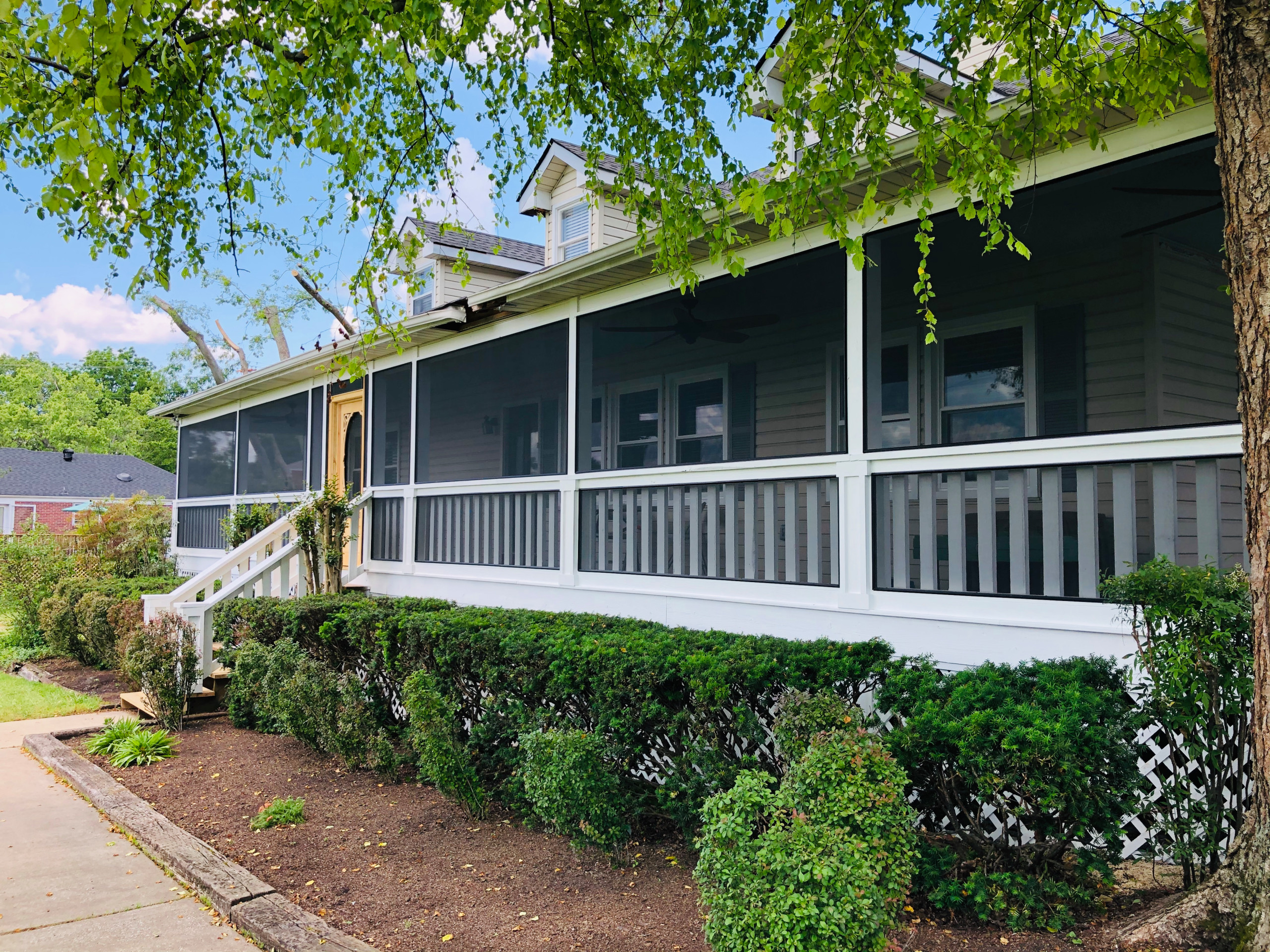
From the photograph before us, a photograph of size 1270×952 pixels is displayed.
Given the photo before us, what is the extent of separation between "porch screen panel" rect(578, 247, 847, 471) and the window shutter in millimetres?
1874

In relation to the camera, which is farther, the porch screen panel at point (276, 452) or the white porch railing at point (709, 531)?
the porch screen panel at point (276, 452)

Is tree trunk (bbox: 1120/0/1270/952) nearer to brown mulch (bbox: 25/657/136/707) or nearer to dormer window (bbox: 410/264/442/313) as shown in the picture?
brown mulch (bbox: 25/657/136/707)

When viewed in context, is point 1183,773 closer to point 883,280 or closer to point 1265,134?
point 1265,134

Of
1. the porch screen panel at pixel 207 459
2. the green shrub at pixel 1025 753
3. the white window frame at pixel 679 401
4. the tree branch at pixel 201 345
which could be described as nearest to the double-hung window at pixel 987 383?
the white window frame at pixel 679 401

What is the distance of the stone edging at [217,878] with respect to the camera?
13.1ft

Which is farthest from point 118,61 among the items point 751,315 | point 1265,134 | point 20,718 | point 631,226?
point 631,226

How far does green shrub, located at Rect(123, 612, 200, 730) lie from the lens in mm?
8133

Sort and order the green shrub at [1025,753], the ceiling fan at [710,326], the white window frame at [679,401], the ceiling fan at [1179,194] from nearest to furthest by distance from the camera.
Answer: the green shrub at [1025,753]
the ceiling fan at [1179,194]
the ceiling fan at [710,326]
the white window frame at [679,401]

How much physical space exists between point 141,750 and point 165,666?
38.7 inches

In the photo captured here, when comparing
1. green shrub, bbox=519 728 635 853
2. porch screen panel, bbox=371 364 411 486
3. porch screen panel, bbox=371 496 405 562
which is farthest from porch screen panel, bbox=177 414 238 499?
green shrub, bbox=519 728 635 853

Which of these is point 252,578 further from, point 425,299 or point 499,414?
point 425,299

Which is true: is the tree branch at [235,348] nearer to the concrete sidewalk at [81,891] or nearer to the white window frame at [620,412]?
the white window frame at [620,412]

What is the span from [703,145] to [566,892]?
4.77 metres

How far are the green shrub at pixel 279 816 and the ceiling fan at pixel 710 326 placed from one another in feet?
18.8
